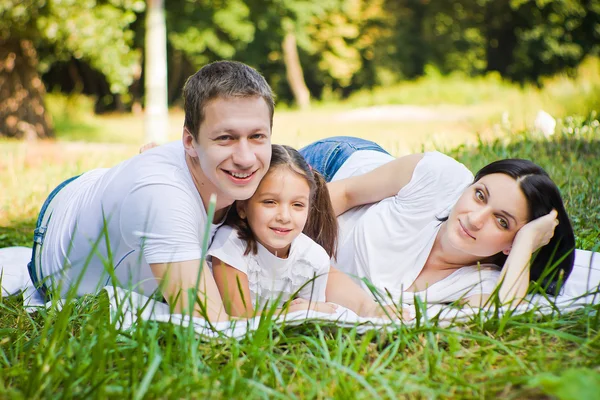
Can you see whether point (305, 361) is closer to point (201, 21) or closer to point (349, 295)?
point (349, 295)

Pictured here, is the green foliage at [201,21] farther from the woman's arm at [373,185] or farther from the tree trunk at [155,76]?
the woman's arm at [373,185]

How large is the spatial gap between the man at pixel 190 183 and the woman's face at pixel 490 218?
39.7 inches

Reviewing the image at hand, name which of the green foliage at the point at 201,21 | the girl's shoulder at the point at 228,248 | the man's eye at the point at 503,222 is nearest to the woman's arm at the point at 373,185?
the man's eye at the point at 503,222

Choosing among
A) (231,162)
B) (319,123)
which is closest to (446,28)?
(319,123)

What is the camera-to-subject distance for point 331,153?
420 cm

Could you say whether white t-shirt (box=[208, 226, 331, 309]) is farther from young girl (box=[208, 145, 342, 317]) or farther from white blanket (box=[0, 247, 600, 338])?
white blanket (box=[0, 247, 600, 338])

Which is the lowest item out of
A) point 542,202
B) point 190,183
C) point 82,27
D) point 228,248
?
point 228,248

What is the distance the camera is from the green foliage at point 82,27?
1006cm

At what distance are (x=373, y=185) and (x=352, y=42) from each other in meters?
27.5

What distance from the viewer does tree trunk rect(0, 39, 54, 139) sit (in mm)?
11672

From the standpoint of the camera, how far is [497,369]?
199 cm

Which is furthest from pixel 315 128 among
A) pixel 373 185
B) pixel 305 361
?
pixel 305 361

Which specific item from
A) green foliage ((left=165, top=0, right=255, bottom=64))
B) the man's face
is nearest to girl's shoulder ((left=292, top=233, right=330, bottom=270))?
the man's face

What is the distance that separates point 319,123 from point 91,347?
13.8 meters
